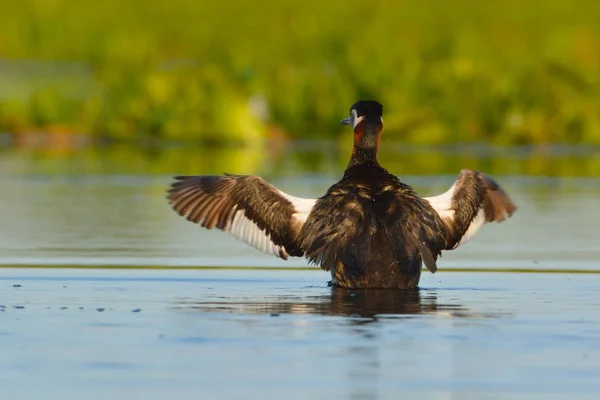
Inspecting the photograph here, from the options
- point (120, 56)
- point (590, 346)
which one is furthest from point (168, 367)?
point (120, 56)

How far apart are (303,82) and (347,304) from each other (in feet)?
92.1

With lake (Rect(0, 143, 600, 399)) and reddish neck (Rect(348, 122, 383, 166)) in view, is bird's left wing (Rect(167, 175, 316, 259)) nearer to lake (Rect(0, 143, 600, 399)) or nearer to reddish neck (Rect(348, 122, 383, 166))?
lake (Rect(0, 143, 600, 399))

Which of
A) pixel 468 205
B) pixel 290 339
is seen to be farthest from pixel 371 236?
pixel 290 339

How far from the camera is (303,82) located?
39.1m

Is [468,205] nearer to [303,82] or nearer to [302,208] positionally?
[302,208]

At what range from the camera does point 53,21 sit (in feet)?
178

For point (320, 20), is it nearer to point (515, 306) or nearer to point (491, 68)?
point (491, 68)

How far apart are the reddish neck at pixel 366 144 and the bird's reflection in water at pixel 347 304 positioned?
55.7 inches

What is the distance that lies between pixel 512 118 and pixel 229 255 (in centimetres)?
2209

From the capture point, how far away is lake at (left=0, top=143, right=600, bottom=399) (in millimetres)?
8352

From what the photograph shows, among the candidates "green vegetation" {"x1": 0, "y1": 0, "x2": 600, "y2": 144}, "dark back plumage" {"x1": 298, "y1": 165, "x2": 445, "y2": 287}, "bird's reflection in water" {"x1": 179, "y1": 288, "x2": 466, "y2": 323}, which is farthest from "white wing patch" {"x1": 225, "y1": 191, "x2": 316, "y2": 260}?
"green vegetation" {"x1": 0, "y1": 0, "x2": 600, "y2": 144}

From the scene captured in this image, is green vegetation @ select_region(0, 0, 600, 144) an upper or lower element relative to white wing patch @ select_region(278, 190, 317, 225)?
upper

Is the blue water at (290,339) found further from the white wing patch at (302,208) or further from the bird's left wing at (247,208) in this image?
the white wing patch at (302,208)

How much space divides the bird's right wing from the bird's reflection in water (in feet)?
3.82
